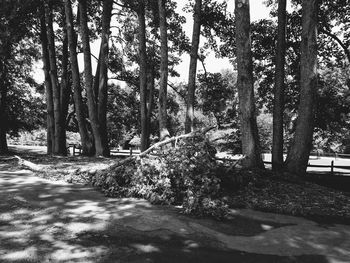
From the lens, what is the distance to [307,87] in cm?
1009

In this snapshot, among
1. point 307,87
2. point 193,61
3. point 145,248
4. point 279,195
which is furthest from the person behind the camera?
point 193,61

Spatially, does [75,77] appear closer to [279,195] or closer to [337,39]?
[279,195]

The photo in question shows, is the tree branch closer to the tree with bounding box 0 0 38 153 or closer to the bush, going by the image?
the bush

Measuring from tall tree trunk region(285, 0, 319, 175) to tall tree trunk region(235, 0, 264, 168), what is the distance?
1.83 m

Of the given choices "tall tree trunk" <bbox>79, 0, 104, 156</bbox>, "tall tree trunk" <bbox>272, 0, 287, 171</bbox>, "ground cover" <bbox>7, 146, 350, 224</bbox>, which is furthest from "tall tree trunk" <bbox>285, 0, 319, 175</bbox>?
"tall tree trunk" <bbox>79, 0, 104, 156</bbox>

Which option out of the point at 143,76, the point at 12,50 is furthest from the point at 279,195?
the point at 12,50

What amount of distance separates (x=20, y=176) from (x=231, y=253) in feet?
21.6

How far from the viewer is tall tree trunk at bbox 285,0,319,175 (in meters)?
10.0

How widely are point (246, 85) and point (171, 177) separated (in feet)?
12.7

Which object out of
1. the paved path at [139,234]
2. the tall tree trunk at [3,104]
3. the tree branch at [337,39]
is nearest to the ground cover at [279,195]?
the paved path at [139,234]

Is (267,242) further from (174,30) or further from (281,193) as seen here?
(174,30)

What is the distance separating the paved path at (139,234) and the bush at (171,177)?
42 cm

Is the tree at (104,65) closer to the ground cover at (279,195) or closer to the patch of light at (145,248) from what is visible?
the ground cover at (279,195)

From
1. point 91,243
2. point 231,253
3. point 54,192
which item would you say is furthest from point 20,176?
point 231,253
